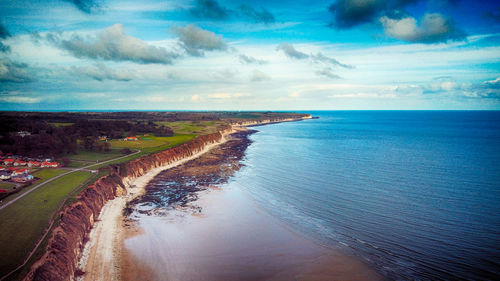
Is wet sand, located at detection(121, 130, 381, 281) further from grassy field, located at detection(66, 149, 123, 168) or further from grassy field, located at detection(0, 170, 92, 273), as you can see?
grassy field, located at detection(66, 149, 123, 168)

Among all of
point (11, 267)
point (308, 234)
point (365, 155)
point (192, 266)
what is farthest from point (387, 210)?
point (365, 155)

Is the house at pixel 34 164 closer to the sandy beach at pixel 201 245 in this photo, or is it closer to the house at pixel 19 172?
the house at pixel 19 172

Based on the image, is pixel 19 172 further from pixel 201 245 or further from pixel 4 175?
pixel 201 245

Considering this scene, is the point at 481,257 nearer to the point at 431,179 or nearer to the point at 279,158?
the point at 431,179

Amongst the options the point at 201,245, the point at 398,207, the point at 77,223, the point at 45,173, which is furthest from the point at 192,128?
the point at 398,207

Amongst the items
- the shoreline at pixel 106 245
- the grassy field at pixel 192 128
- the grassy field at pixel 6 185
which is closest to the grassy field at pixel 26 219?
the grassy field at pixel 6 185

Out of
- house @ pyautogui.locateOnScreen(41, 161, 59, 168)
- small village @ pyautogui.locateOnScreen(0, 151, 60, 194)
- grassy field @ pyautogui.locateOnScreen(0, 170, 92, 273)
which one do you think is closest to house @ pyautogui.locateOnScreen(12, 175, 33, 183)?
small village @ pyautogui.locateOnScreen(0, 151, 60, 194)
